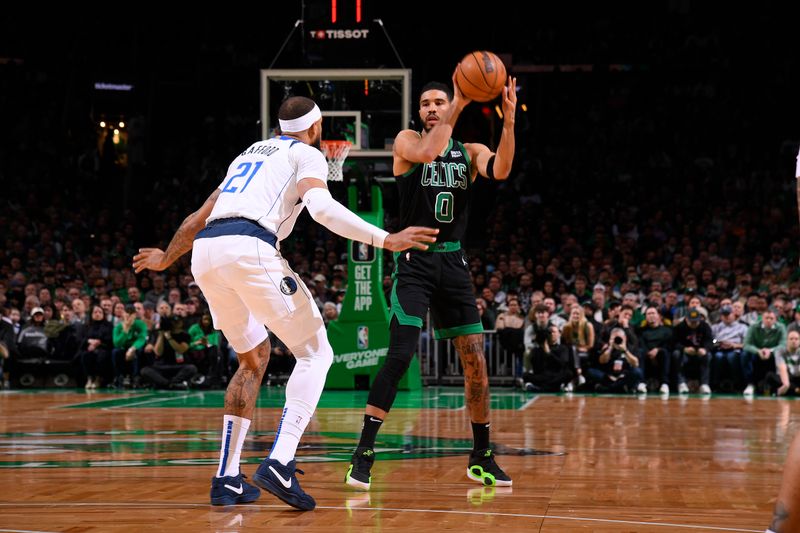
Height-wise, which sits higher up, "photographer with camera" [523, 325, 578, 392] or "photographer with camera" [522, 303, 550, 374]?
"photographer with camera" [522, 303, 550, 374]

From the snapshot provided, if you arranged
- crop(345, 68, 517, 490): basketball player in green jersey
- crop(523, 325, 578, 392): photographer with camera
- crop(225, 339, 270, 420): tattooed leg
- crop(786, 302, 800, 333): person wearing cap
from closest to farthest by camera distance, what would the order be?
1. crop(225, 339, 270, 420): tattooed leg
2. crop(345, 68, 517, 490): basketball player in green jersey
3. crop(786, 302, 800, 333): person wearing cap
4. crop(523, 325, 578, 392): photographer with camera

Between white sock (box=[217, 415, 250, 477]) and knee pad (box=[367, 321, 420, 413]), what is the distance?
838mm

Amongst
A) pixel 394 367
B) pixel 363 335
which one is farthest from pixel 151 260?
pixel 363 335

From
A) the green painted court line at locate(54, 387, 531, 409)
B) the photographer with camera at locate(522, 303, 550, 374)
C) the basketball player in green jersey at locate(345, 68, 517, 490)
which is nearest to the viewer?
the basketball player in green jersey at locate(345, 68, 517, 490)

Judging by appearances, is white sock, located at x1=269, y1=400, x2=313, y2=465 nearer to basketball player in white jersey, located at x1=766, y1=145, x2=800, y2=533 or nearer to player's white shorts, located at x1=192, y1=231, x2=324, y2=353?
player's white shorts, located at x1=192, y1=231, x2=324, y2=353

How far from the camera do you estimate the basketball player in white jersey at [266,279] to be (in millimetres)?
5219

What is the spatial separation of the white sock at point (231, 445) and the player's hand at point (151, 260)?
925 mm

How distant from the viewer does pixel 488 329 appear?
17.4 m

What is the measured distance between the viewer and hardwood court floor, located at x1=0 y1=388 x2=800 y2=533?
4.91 meters

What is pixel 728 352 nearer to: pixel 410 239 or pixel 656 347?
pixel 656 347

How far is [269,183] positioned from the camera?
18.1 feet

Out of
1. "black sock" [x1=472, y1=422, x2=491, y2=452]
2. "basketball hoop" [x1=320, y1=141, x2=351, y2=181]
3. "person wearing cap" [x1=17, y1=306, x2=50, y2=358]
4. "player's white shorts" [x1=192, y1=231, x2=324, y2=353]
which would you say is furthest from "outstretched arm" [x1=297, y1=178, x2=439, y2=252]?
"person wearing cap" [x1=17, y1=306, x2=50, y2=358]

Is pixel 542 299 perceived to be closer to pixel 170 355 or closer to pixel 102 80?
pixel 170 355

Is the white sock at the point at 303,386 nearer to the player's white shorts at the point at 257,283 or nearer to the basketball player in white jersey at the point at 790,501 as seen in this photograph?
the player's white shorts at the point at 257,283
